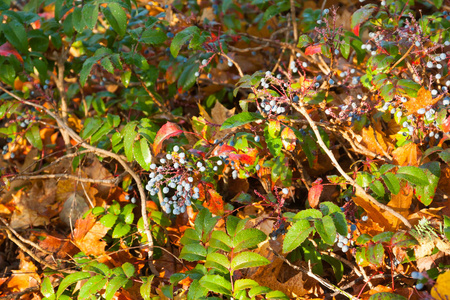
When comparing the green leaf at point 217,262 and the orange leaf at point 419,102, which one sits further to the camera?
the orange leaf at point 419,102

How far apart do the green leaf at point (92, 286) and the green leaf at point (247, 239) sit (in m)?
0.45

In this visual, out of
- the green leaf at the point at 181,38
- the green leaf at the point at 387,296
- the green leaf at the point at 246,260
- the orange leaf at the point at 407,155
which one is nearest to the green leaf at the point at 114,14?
the green leaf at the point at 181,38

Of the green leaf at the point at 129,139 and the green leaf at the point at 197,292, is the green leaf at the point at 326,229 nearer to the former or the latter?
the green leaf at the point at 197,292

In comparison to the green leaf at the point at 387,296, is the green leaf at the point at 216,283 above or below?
below

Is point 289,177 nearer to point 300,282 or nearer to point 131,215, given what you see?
point 300,282

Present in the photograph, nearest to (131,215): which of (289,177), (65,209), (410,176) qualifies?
(65,209)

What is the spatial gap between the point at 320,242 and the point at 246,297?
0.42 metres

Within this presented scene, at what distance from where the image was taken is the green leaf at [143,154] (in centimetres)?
147

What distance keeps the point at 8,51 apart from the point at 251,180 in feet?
3.89

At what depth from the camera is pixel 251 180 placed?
189 centimetres

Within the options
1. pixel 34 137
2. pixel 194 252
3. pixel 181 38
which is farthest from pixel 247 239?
pixel 34 137

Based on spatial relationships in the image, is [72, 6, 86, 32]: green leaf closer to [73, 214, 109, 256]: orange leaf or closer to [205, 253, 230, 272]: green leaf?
[73, 214, 109, 256]: orange leaf

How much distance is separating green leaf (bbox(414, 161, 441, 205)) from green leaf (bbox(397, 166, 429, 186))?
13 centimetres

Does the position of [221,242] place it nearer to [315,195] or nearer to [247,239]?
[247,239]
